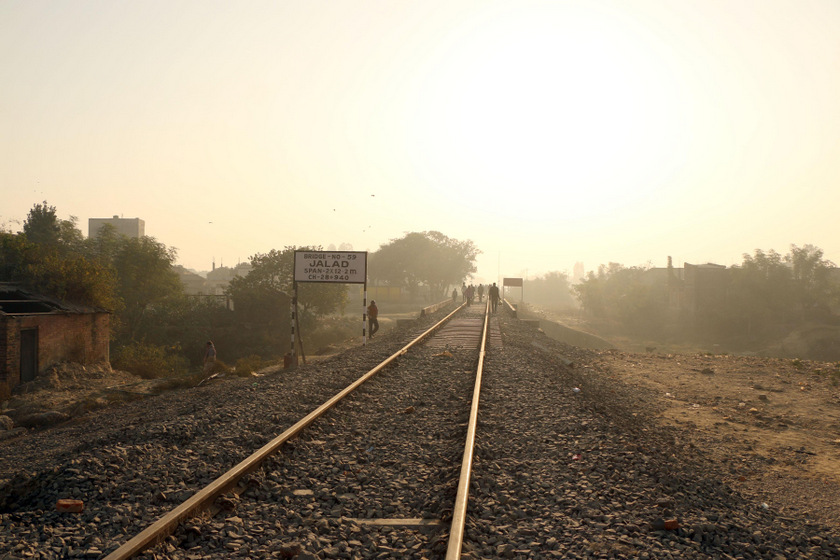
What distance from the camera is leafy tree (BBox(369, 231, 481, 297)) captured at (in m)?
95.1

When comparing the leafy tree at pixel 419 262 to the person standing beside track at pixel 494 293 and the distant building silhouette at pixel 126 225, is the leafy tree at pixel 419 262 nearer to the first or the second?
the person standing beside track at pixel 494 293

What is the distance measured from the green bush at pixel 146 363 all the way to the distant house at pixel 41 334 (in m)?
1.91

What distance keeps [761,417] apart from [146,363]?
24.3m

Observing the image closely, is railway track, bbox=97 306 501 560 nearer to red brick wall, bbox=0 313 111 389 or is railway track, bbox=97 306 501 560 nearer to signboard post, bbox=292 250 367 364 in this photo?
signboard post, bbox=292 250 367 364

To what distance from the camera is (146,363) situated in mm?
26688

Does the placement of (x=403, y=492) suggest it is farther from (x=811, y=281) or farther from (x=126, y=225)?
(x=126, y=225)

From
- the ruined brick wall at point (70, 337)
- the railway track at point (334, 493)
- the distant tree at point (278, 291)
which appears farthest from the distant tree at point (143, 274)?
the railway track at point (334, 493)

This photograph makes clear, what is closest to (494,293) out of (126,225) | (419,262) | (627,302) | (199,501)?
(627,302)

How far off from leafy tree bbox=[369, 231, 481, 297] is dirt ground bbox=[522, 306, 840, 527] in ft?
241

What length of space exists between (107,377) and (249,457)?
18879 millimetres

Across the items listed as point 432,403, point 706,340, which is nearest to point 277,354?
point 432,403

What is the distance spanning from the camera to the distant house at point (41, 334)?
18.6 metres

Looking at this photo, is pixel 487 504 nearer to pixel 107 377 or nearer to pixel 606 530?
pixel 606 530

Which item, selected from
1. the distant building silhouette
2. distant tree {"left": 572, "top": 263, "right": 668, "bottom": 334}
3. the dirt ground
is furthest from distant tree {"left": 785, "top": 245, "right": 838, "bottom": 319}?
the distant building silhouette
